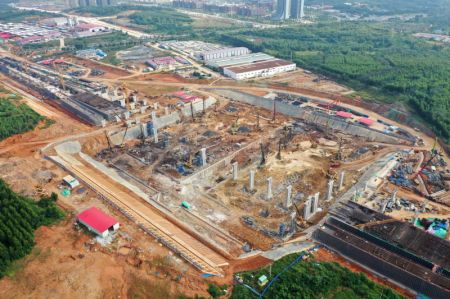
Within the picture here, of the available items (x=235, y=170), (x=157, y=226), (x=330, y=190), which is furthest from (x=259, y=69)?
(x=157, y=226)

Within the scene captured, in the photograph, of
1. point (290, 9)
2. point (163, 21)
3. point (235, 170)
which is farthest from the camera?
point (290, 9)

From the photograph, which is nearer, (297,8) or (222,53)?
(222,53)

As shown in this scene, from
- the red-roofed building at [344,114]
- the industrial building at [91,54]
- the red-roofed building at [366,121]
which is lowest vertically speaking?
the red-roofed building at [366,121]

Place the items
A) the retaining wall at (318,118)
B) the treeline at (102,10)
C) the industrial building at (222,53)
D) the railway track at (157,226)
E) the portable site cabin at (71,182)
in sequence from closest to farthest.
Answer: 1. the railway track at (157,226)
2. the portable site cabin at (71,182)
3. the retaining wall at (318,118)
4. the industrial building at (222,53)
5. the treeline at (102,10)

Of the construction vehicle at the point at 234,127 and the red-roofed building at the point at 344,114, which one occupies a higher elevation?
the red-roofed building at the point at 344,114

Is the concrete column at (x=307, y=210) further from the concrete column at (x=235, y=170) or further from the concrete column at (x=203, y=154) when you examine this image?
the concrete column at (x=203, y=154)

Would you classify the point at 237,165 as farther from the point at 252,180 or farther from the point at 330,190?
the point at 330,190

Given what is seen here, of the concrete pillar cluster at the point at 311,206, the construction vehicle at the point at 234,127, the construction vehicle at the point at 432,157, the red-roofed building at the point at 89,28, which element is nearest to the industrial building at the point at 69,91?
the construction vehicle at the point at 234,127
